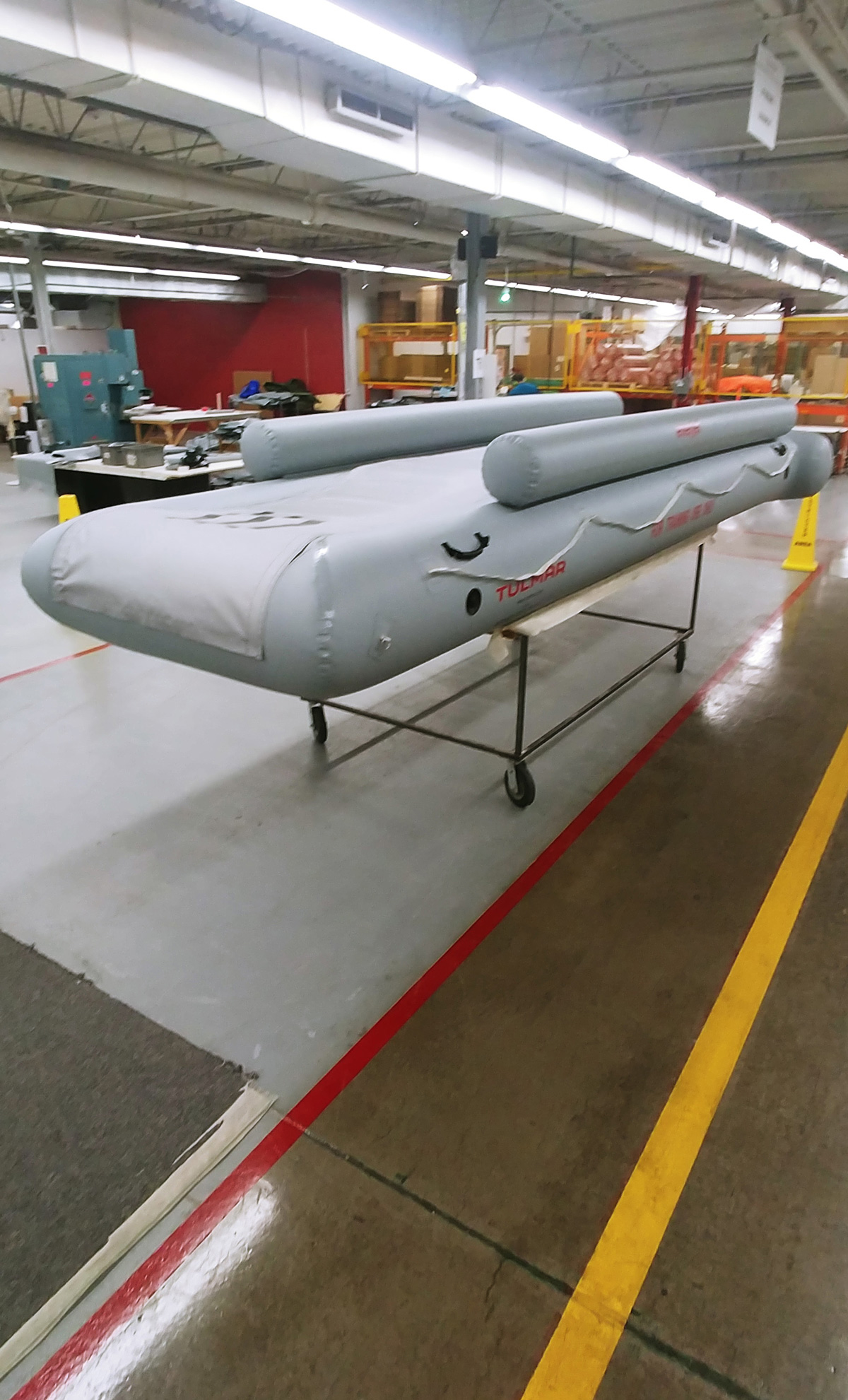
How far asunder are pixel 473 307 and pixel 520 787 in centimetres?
721

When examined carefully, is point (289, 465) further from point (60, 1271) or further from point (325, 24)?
point (60, 1271)

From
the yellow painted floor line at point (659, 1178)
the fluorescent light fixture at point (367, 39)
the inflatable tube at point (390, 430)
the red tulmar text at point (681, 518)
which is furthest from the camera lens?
the fluorescent light fixture at point (367, 39)

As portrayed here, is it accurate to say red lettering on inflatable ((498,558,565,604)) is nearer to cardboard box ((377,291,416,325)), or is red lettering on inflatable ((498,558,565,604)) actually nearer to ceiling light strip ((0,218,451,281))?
ceiling light strip ((0,218,451,281))

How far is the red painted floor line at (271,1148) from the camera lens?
1424mm

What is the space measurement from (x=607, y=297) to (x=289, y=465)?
58.2ft

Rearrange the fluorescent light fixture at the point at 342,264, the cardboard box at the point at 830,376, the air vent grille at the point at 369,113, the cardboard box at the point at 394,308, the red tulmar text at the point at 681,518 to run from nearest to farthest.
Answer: the red tulmar text at the point at 681,518, the air vent grille at the point at 369,113, the cardboard box at the point at 830,376, the fluorescent light fixture at the point at 342,264, the cardboard box at the point at 394,308

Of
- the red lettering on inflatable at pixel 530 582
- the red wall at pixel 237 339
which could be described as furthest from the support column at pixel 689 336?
the red lettering on inflatable at pixel 530 582

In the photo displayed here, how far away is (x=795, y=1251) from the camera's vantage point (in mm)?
1594

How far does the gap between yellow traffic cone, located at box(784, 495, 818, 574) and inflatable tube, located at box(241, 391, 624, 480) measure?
265 centimetres

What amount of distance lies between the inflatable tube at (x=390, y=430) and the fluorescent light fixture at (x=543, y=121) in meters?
1.75

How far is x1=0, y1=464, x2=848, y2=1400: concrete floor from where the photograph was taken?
1.46 metres

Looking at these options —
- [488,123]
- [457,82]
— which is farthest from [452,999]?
[488,123]

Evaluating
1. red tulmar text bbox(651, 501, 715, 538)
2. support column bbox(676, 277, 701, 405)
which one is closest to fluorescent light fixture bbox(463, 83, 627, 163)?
red tulmar text bbox(651, 501, 715, 538)

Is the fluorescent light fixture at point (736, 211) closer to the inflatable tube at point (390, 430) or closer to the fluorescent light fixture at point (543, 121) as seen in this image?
the fluorescent light fixture at point (543, 121)
